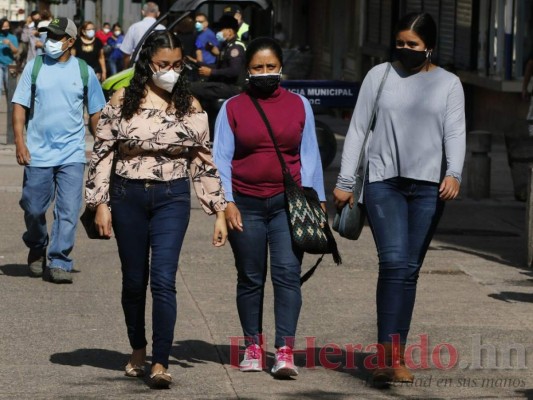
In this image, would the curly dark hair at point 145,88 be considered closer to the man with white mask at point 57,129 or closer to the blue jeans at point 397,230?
the blue jeans at point 397,230

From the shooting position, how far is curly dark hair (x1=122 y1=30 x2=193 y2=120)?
7.00 m

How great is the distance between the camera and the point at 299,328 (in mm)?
8672

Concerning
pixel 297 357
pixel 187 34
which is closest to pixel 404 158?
pixel 297 357

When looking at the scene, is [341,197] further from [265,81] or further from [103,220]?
[103,220]

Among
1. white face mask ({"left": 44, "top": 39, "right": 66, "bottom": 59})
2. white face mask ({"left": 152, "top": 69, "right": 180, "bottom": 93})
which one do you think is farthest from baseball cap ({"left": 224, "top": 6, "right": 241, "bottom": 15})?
white face mask ({"left": 152, "top": 69, "right": 180, "bottom": 93})

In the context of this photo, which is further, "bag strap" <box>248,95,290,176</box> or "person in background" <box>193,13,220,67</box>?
"person in background" <box>193,13,220,67</box>

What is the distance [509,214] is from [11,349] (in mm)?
7690

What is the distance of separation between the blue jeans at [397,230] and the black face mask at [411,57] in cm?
54

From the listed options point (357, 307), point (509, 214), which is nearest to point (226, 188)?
point (357, 307)

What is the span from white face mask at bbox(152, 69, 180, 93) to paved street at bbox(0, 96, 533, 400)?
140 cm

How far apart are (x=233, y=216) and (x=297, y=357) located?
1044mm

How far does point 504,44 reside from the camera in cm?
2305

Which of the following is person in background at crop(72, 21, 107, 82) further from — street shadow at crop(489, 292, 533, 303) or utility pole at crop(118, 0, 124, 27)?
utility pole at crop(118, 0, 124, 27)

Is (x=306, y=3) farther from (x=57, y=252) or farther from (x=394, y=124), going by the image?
(x=394, y=124)
